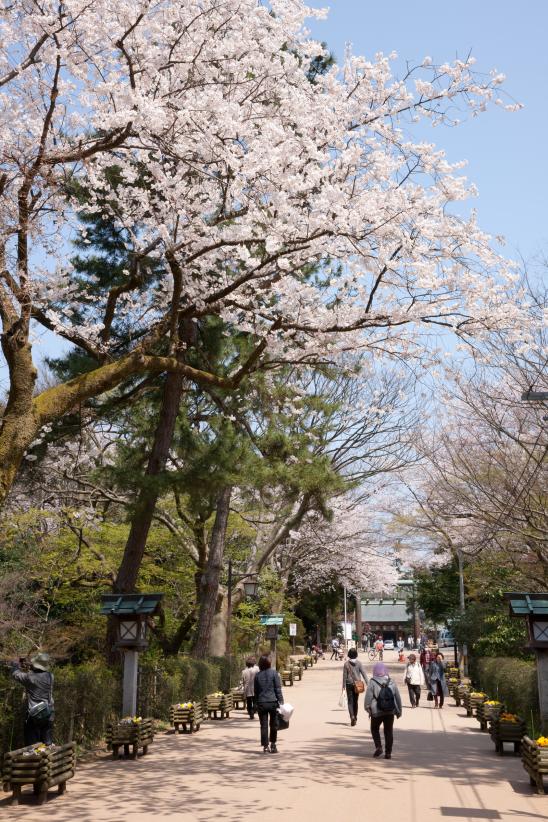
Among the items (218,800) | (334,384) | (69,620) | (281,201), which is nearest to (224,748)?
(218,800)

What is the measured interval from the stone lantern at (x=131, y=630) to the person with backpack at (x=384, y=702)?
3.40 metres

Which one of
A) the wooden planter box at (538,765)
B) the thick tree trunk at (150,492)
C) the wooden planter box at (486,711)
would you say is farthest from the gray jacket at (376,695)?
the thick tree trunk at (150,492)

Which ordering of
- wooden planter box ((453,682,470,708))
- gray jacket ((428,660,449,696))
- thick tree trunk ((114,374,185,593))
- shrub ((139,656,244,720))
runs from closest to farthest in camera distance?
thick tree trunk ((114,374,185,593))
shrub ((139,656,244,720))
gray jacket ((428,660,449,696))
wooden planter box ((453,682,470,708))

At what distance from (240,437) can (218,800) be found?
7789 mm

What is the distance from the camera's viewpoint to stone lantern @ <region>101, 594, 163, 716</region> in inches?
468

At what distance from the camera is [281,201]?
9.26m

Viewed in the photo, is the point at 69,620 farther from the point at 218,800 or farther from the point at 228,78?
the point at 228,78

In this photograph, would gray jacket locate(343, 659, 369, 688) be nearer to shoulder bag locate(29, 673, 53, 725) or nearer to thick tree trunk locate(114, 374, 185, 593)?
thick tree trunk locate(114, 374, 185, 593)

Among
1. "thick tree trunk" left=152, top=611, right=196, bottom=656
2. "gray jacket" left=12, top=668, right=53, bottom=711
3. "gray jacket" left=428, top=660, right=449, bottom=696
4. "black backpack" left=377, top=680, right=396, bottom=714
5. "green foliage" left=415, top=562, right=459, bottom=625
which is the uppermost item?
Result: "green foliage" left=415, top=562, right=459, bottom=625

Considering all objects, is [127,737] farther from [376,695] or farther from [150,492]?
[150,492]

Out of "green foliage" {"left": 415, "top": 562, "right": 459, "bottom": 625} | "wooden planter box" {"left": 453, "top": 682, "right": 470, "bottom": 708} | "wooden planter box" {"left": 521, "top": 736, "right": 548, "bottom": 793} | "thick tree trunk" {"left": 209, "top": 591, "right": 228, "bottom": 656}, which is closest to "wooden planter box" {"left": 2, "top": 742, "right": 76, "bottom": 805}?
"wooden planter box" {"left": 521, "top": 736, "right": 548, "bottom": 793}

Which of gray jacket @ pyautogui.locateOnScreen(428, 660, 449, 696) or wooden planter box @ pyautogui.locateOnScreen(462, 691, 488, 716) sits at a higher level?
gray jacket @ pyautogui.locateOnScreen(428, 660, 449, 696)

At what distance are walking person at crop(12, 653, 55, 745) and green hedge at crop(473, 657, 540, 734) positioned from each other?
23.8 ft

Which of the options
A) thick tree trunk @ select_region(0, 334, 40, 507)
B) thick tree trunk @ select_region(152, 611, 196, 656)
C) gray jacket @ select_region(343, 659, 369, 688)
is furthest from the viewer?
thick tree trunk @ select_region(152, 611, 196, 656)
